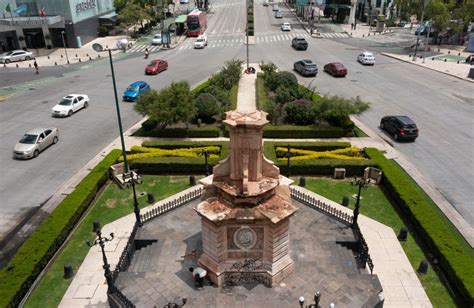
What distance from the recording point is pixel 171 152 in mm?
27797

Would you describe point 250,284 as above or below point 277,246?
below

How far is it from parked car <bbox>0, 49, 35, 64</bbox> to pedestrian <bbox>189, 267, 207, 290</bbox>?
194ft

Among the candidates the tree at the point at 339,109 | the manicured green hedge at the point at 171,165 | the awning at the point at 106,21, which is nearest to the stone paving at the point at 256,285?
the manicured green hedge at the point at 171,165

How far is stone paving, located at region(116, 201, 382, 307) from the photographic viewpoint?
15.2 metres

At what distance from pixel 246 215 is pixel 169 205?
26.7 ft

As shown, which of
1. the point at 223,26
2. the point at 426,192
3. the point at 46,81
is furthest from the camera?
the point at 223,26

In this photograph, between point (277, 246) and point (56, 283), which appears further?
point (56, 283)

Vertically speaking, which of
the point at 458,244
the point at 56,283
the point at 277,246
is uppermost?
the point at 277,246

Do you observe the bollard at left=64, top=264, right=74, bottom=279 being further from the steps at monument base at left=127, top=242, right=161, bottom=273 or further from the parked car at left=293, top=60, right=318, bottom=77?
the parked car at left=293, top=60, right=318, bottom=77

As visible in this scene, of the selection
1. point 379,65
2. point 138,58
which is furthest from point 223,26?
point 379,65

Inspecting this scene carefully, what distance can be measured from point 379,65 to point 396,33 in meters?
33.4

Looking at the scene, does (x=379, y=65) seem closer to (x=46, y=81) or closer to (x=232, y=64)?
(x=232, y=64)

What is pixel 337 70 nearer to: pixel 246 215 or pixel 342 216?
pixel 342 216

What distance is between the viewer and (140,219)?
65.7 feet
